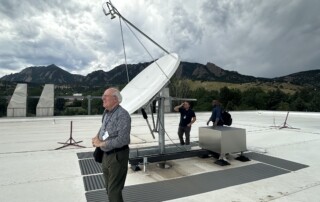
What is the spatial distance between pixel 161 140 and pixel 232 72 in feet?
419

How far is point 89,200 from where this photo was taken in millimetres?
4094

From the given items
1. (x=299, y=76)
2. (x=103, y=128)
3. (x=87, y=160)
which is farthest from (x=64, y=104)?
(x=299, y=76)

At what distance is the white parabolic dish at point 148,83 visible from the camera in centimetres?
524

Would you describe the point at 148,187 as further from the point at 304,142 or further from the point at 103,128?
the point at 304,142

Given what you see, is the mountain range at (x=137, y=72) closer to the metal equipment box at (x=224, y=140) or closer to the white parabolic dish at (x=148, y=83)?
the white parabolic dish at (x=148, y=83)

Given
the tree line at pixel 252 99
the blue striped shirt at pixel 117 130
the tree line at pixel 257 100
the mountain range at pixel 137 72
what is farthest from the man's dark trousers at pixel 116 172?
the mountain range at pixel 137 72

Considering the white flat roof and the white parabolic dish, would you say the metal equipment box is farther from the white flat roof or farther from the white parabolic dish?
the white parabolic dish

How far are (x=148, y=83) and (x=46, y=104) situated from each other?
16.7 m

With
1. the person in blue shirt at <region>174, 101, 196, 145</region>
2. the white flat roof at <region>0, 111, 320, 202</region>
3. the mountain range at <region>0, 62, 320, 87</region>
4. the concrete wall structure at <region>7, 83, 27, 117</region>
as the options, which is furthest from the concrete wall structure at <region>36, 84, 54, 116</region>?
the mountain range at <region>0, 62, 320, 87</region>

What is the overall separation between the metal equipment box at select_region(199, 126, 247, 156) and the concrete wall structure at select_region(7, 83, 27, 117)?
57.5 ft

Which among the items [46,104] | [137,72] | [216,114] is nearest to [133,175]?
[216,114]

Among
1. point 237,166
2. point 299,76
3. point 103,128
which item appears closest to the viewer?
point 103,128

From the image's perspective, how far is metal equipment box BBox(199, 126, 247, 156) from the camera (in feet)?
20.4

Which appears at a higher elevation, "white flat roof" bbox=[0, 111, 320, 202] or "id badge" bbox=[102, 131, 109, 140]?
"id badge" bbox=[102, 131, 109, 140]
